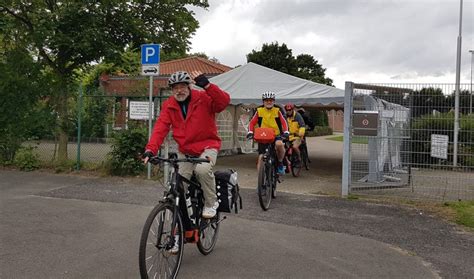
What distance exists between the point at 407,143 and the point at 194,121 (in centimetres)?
521

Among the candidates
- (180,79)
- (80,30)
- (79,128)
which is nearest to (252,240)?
(180,79)

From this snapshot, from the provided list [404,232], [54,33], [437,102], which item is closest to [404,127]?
[437,102]

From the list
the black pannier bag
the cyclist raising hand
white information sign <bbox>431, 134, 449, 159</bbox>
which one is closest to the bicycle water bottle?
the black pannier bag

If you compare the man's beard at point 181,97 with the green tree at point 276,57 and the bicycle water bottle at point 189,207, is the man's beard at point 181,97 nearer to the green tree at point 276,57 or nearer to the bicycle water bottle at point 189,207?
the bicycle water bottle at point 189,207

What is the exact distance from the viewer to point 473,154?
812 centimetres

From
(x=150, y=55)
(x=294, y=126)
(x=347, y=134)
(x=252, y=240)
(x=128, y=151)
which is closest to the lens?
(x=252, y=240)

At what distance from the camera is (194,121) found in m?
4.79

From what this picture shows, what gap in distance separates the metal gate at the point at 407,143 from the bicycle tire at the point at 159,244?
539cm

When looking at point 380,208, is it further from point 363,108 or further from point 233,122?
point 233,122

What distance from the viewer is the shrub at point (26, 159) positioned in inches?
456

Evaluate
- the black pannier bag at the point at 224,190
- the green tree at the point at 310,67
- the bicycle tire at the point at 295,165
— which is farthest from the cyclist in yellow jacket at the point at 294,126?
the green tree at the point at 310,67

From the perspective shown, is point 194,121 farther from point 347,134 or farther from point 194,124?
point 347,134

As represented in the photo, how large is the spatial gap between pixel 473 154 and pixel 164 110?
5786mm

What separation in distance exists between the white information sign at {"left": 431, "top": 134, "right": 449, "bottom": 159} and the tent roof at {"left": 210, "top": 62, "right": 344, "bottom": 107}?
15.2 feet
